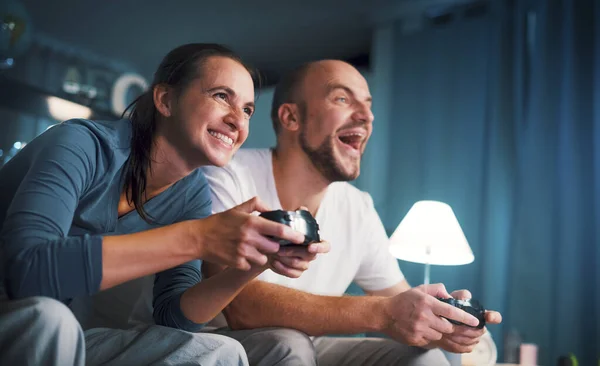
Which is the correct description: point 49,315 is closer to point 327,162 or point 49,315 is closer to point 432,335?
point 432,335

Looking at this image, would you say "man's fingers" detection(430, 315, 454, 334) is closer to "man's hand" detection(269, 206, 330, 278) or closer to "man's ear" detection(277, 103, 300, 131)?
"man's hand" detection(269, 206, 330, 278)

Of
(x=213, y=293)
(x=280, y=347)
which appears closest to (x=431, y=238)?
(x=280, y=347)

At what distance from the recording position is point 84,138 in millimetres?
925

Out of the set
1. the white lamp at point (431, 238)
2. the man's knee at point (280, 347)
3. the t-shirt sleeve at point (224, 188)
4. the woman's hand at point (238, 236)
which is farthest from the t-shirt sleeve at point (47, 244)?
the white lamp at point (431, 238)

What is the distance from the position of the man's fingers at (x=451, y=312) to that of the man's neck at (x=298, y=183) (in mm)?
532

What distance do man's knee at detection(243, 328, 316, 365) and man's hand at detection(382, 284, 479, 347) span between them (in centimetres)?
19

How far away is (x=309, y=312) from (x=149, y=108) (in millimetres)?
548

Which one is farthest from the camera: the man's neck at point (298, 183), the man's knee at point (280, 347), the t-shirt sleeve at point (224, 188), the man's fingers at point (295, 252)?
the man's neck at point (298, 183)

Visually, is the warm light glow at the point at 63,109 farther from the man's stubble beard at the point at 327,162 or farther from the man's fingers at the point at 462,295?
the man's fingers at the point at 462,295

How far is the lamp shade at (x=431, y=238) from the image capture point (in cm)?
186

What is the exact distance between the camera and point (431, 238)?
1.86 meters

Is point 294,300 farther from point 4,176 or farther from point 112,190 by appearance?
point 4,176

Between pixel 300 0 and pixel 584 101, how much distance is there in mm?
1595

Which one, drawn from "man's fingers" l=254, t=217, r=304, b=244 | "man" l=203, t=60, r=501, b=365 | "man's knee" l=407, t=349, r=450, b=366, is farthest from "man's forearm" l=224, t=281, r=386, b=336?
"man's fingers" l=254, t=217, r=304, b=244
